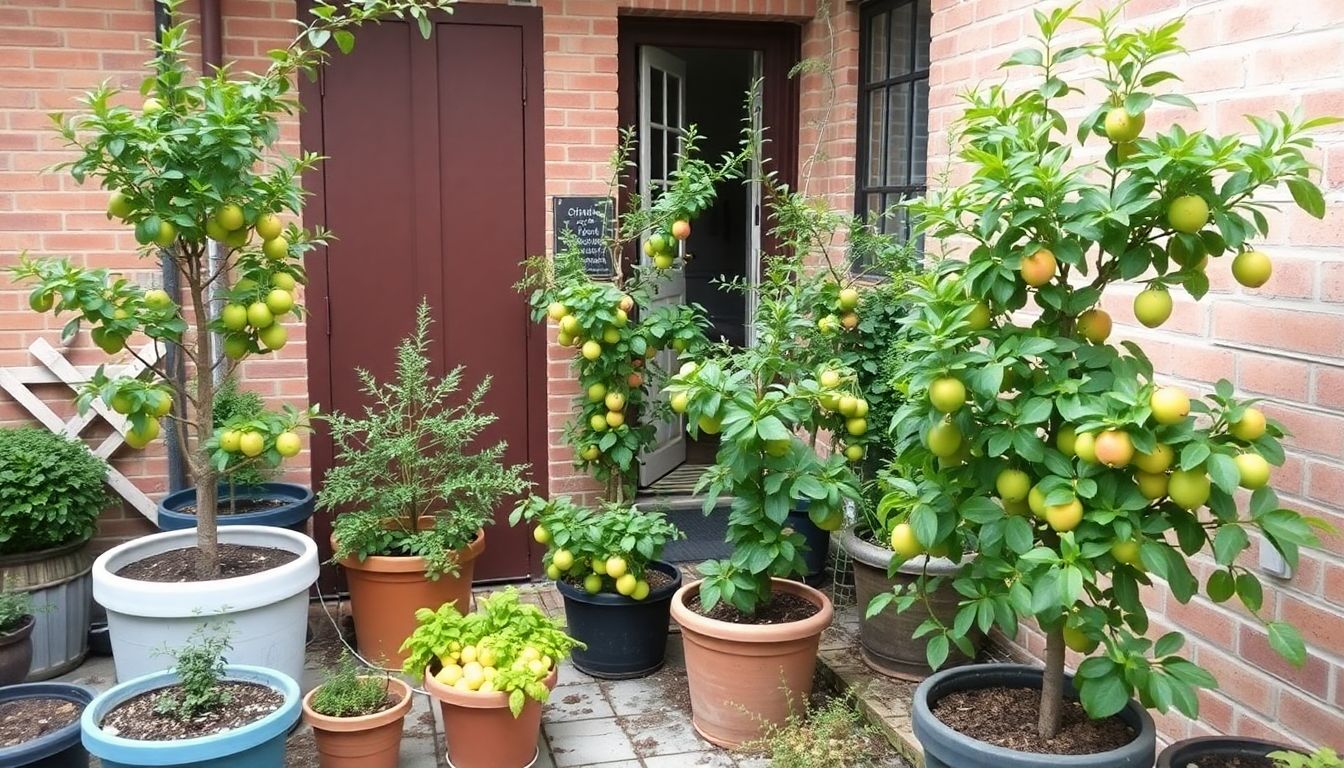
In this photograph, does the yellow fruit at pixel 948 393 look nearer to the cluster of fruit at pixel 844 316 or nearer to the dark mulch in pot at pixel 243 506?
the cluster of fruit at pixel 844 316

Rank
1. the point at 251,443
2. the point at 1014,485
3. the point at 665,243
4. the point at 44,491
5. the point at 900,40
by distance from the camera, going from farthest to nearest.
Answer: the point at 900,40 < the point at 665,243 < the point at 44,491 < the point at 251,443 < the point at 1014,485

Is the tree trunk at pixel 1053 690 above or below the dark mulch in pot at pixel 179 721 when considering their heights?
above

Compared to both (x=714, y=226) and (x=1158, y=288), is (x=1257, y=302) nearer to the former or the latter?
(x=1158, y=288)

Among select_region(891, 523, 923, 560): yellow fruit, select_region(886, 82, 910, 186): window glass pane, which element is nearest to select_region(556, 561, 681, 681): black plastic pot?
select_region(891, 523, 923, 560): yellow fruit

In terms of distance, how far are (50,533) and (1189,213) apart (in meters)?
3.65

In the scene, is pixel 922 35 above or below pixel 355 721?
above

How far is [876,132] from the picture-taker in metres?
5.00

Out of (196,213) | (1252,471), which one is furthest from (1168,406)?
(196,213)

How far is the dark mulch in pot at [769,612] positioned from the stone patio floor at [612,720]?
0.33 m

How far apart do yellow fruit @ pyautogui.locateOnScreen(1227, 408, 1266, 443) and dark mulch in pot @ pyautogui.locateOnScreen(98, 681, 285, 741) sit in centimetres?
229

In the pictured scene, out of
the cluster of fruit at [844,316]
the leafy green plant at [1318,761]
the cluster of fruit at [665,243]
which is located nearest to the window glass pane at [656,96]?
the cluster of fruit at [665,243]

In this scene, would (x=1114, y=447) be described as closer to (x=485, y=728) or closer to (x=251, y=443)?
(x=485, y=728)

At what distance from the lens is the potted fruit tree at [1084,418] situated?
203 cm

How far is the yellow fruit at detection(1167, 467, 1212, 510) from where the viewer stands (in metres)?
1.99
